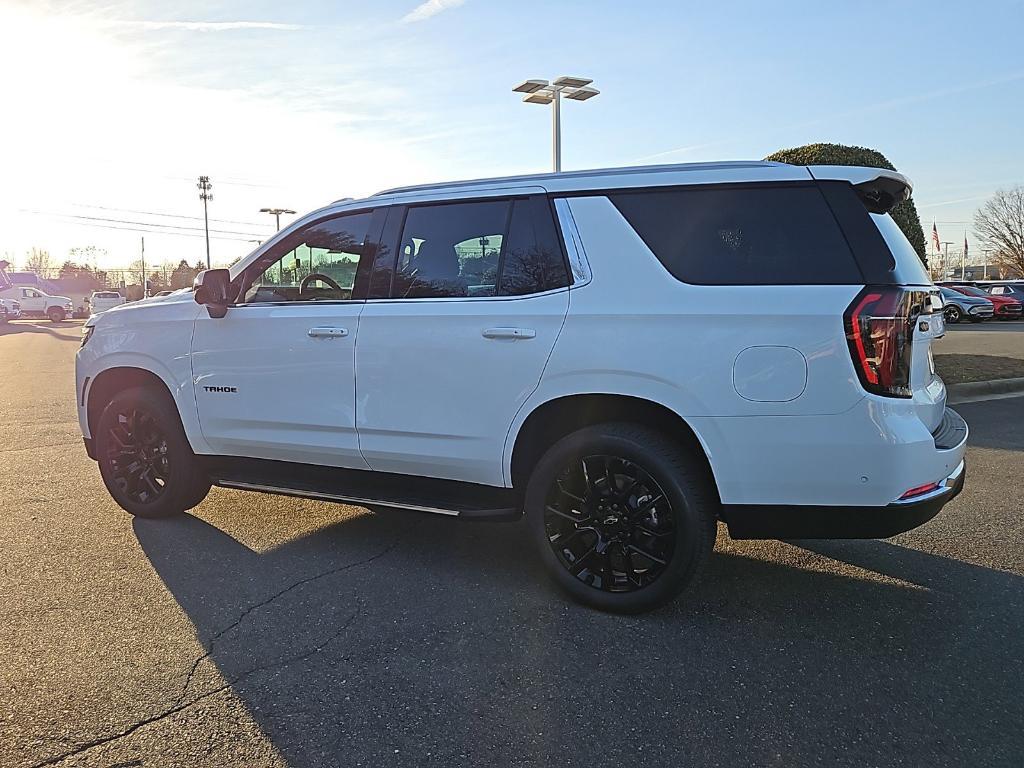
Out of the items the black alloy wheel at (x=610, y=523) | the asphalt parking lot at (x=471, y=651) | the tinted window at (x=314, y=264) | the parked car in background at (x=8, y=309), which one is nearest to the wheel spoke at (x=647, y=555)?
the black alloy wheel at (x=610, y=523)

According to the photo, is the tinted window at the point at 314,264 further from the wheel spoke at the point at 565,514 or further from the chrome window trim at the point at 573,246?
the wheel spoke at the point at 565,514

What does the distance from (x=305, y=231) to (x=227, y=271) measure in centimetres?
56

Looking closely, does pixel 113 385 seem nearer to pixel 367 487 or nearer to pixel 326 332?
pixel 326 332

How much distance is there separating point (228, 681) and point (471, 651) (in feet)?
3.12

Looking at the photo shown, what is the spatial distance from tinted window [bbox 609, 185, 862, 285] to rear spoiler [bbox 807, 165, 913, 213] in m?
0.10

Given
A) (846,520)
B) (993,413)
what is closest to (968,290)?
(993,413)

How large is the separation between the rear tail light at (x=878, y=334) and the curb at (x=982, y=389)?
313 inches

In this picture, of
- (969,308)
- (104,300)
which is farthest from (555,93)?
(104,300)

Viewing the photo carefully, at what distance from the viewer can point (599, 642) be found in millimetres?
3430

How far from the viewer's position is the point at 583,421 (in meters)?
3.79

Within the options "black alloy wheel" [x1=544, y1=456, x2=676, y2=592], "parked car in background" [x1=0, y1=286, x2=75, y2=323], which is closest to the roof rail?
"black alloy wheel" [x1=544, y1=456, x2=676, y2=592]

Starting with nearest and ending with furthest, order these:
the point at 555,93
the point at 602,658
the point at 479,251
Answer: the point at 602,658
the point at 479,251
the point at 555,93

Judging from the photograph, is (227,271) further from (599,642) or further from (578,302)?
(599,642)

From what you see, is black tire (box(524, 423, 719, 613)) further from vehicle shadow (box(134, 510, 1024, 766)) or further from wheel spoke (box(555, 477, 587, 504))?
vehicle shadow (box(134, 510, 1024, 766))
